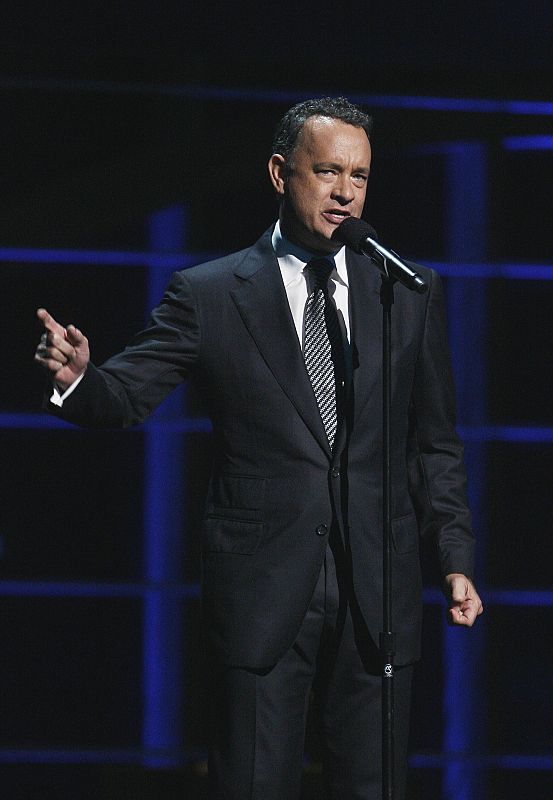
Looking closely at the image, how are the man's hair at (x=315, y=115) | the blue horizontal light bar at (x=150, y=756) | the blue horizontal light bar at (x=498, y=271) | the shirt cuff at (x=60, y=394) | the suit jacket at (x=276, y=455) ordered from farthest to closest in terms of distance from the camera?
the blue horizontal light bar at (x=498, y=271) < the blue horizontal light bar at (x=150, y=756) < the man's hair at (x=315, y=115) < the suit jacket at (x=276, y=455) < the shirt cuff at (x=60, y=394)

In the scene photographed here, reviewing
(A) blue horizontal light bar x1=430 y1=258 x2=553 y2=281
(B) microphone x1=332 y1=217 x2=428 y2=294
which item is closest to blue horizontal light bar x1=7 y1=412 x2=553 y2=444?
(A) blue horizontal light bar x1=430 y1=258 x2=553 y2=281

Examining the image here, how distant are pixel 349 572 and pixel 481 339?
212cm

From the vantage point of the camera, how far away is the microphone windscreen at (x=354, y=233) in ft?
7.55

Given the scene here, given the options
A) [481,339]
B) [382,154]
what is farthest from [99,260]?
[481,339]

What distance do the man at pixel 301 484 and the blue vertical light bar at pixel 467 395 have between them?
6.07 ft

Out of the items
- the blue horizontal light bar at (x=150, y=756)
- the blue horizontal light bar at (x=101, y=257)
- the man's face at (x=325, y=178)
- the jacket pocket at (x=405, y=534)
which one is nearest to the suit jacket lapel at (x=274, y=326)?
the man's face at (x=325, y=178)

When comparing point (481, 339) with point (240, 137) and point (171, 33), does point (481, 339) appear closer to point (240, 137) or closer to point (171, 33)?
point (240, 137)

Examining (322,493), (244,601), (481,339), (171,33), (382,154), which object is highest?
(171,33)

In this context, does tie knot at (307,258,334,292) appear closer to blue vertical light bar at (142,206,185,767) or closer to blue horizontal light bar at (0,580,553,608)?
blue vertical light bar at (142,206,185,767)

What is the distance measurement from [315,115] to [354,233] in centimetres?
37

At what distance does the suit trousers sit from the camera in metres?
2.46

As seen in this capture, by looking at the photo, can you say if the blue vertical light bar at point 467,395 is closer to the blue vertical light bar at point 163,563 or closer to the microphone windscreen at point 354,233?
the blue vertical light bar at point 163,563

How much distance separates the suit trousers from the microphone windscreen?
58 cm

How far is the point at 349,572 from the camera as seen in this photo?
2.46m
